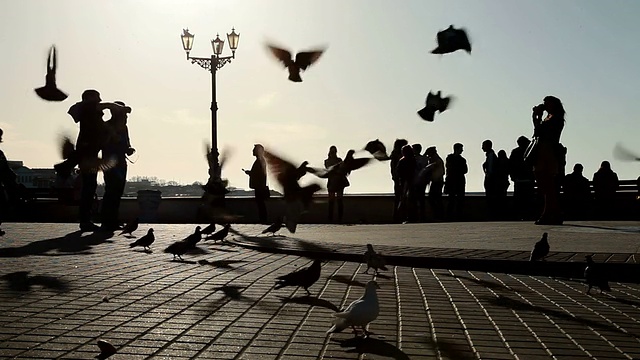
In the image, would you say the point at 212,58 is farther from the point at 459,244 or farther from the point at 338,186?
the point at 459,244

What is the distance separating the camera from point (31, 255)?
1292 centimetres

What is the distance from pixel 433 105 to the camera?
10453mm

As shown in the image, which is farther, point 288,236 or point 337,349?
point 288,236

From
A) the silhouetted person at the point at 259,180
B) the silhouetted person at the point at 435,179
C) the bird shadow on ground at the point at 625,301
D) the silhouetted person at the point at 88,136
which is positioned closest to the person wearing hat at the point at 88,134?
the silhouetted person at the point at 88,136

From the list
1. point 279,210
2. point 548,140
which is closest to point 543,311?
point 548,140

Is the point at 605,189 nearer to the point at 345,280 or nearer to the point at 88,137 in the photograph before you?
the point at 88,137

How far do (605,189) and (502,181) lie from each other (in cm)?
313

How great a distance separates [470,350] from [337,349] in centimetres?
89

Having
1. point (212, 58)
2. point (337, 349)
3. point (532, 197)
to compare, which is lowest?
point (337, 349)

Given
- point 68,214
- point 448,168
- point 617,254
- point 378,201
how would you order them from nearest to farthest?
point 617,254
point 448,168
point 378,201
point 68,214

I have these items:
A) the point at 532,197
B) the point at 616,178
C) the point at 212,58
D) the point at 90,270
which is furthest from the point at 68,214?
the point at 90,270

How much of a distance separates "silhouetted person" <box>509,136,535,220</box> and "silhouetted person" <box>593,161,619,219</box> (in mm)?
1873

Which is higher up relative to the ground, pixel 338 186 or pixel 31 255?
pixel 338 186

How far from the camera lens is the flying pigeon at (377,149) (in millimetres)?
9562
